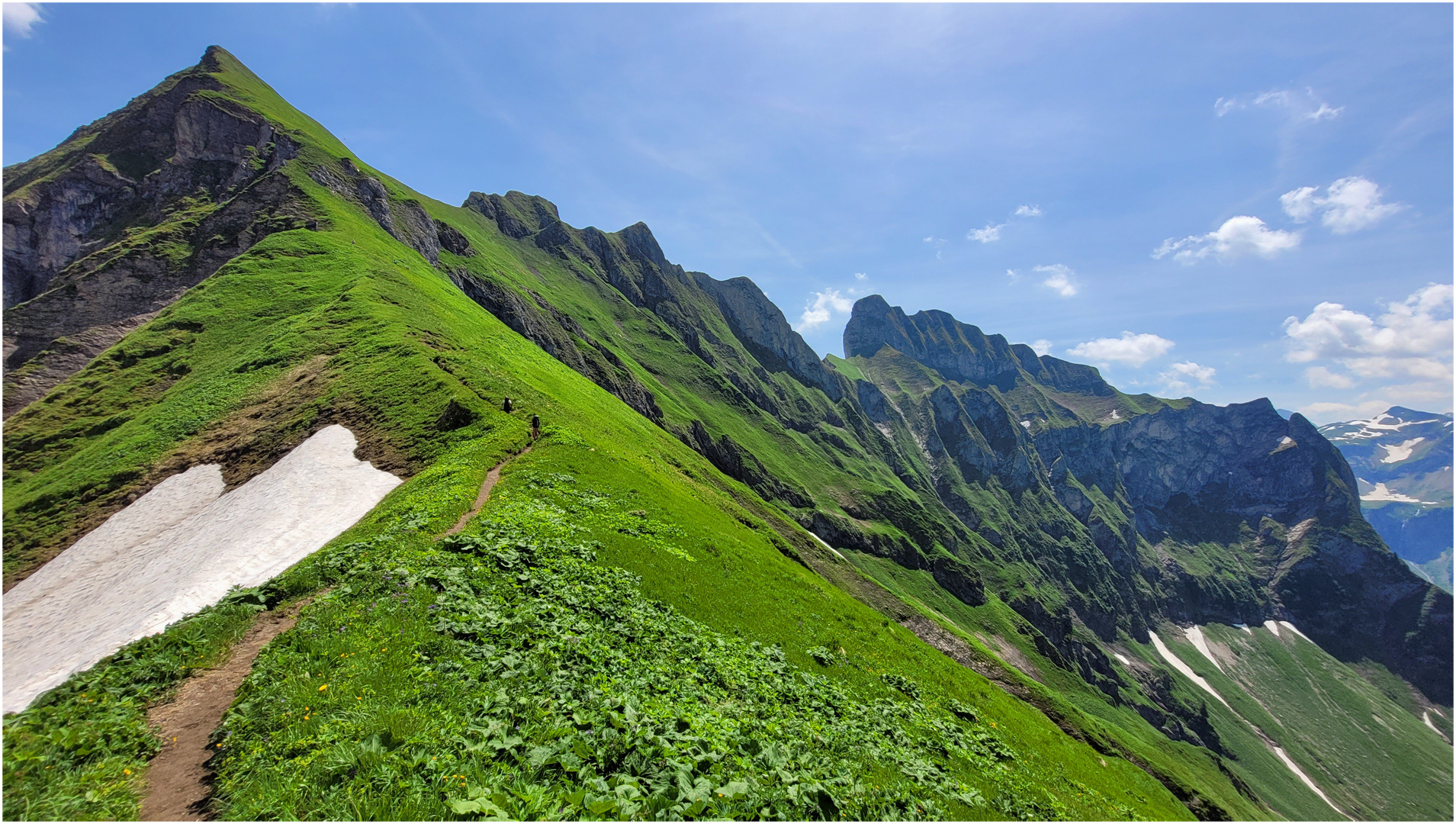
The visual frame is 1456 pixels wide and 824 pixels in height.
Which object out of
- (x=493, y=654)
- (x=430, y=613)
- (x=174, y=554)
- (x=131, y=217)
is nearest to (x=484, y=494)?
(x=430, y=613)

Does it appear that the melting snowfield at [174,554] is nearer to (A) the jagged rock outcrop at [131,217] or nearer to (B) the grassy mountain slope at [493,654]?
(B) the grassy mountain slope at [493,654]

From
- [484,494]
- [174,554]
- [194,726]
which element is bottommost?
[174,554]

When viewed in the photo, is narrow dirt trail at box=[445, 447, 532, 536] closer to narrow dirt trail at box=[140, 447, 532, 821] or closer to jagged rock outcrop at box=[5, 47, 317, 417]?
narrow dirt trail at box=[140, 447, 532, 821]

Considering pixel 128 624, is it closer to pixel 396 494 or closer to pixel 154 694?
pixel 396 494

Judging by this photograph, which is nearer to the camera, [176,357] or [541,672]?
[541,672]

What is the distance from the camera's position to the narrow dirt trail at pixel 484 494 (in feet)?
71.2

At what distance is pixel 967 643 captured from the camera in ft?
297

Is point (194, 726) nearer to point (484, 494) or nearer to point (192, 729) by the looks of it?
point (192, 729)

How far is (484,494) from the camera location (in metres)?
26.5

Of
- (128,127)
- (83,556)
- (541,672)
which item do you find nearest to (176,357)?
(83,556)

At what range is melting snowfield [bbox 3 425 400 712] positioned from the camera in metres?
19.0

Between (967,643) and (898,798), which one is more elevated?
(898,798)

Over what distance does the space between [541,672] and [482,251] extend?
182460 millimetres

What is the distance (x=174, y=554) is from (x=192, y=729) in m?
22.3
